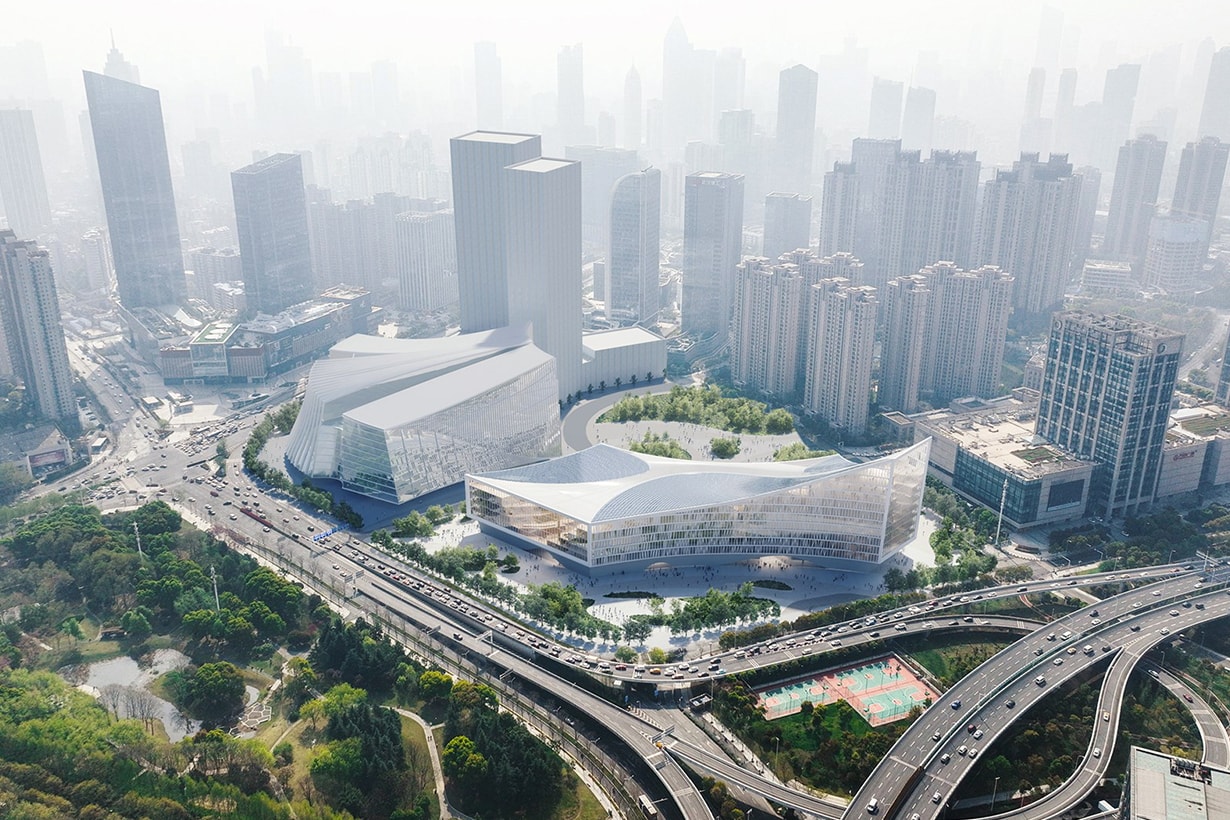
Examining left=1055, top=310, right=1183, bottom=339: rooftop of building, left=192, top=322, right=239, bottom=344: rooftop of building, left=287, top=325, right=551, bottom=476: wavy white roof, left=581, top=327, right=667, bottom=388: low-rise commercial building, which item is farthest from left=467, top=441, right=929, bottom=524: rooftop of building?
left=192, top=322, right=239, bottom=344: rooftop of building

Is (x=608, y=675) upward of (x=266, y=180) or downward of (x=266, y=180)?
downward

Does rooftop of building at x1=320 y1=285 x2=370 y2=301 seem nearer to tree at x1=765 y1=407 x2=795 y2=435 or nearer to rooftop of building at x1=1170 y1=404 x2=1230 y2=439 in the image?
tree at x1=765 y1=407 x2=795 y2=435

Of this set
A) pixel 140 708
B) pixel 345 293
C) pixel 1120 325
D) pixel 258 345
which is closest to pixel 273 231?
pixel 345 293

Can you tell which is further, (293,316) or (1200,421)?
(293,316)

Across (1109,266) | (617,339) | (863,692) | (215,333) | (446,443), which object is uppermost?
(1109,266)

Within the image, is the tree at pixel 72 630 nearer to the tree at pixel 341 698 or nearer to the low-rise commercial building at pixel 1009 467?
the tree at pixel 341 698

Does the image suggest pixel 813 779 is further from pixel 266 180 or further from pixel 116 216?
pixel 116 216

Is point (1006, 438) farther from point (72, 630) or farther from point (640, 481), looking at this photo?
point (72, 630)

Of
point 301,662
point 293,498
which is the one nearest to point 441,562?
point 301,662
